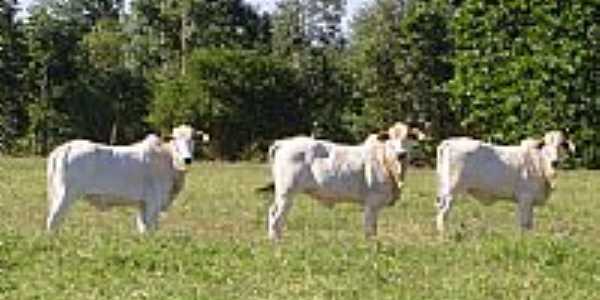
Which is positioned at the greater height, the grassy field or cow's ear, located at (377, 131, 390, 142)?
cow's ear, located at (377, 131, 390, 142)

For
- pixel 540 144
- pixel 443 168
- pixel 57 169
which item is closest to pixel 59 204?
pixel 57 169

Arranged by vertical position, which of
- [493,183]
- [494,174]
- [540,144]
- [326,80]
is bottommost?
[493,183]

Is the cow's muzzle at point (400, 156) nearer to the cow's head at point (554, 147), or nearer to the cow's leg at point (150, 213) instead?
the cow's head at point (554, 147)

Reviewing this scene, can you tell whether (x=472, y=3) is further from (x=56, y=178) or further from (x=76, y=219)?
(x=56, y=178)

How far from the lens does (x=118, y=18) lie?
3499 inches

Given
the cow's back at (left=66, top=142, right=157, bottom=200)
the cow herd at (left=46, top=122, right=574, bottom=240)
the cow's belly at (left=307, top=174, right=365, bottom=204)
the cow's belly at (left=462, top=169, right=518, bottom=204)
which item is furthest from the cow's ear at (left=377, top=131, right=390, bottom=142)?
the cow's back at (left=66, top=142, right=157, bottom=200)

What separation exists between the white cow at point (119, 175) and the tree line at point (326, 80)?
36.1 meters

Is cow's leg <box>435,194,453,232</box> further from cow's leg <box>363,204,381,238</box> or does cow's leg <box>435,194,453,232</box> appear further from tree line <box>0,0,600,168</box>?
tree line <box>0,0,600,168</box>

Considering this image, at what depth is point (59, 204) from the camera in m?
17.2

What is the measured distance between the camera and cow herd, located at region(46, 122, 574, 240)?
684 inches

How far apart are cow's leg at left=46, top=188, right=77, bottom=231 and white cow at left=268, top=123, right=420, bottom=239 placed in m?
2.57

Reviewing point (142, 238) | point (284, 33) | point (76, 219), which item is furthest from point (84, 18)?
point (142, 238)

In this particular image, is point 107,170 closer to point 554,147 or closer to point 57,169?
point 57,169

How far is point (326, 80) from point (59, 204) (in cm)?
5282
